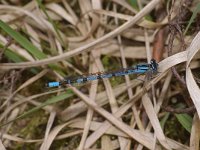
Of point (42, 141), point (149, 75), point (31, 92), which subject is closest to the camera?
point (149, 75)

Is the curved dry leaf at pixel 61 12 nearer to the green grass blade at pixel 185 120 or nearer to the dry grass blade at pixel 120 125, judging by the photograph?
the dry grass blade at pixel 120 125

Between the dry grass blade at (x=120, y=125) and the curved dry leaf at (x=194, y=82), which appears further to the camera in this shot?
the dry grass blade at (x=120, y=125)

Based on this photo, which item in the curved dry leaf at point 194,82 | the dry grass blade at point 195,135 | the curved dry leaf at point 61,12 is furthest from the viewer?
the curved dry leaf at point 61,12

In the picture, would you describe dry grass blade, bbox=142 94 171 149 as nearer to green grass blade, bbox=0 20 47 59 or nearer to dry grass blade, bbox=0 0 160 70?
dry grass blade, bbox=0 0 160 70

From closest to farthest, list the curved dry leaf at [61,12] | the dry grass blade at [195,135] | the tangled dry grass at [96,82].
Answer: the dry grass blade at [195,135]
the tangled dry grass at [96,82]
the curved dry leaf at [61,12]

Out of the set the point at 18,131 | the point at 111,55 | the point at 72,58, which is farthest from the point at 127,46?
the point at 18,131

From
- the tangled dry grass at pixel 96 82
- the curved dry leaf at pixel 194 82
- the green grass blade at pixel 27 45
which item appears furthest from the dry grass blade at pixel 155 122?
the green grass blade at pixel 27 45

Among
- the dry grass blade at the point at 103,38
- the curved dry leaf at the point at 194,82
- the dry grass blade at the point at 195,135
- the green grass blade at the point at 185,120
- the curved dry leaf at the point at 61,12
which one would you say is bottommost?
the dry grass blade at the point at 195,135

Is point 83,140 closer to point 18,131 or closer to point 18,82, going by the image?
point 18,131

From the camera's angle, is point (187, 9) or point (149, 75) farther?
point (187, 9)
